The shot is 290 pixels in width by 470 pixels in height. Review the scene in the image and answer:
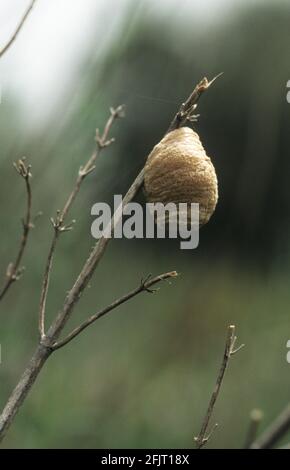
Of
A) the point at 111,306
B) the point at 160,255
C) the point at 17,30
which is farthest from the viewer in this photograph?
the point at 160,255

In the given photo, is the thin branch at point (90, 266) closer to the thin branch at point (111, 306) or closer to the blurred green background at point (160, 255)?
the thin branch at point (111, 306)

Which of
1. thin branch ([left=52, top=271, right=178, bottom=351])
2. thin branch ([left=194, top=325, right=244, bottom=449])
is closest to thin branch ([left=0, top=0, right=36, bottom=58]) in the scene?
thin branch ([left=52, top=271, right=178, bottom=351])

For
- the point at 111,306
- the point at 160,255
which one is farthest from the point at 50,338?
the point at 160,255

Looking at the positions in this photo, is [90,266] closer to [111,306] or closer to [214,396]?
[111,306]

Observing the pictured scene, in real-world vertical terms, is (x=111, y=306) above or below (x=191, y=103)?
below

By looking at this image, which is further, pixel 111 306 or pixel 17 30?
pixel 17 30

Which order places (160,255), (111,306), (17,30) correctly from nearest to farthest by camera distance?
1. (111,306)
2. (17,30)
3. (160,255)

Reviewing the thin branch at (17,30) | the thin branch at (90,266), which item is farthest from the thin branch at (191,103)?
the thin branch at (17,30)

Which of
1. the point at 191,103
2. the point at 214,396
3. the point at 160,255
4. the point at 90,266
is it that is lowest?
the point at 160,255

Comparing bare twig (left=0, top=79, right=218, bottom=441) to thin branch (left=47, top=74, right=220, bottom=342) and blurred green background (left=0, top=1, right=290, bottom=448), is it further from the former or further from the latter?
blurred green background (left=0, top=1, right=290, bottom=448)
